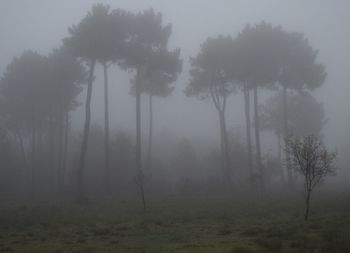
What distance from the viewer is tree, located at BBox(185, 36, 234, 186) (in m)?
40.1

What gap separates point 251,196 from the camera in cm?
3309

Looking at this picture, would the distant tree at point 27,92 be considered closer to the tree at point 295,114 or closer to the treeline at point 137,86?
the treeline at point 137,86

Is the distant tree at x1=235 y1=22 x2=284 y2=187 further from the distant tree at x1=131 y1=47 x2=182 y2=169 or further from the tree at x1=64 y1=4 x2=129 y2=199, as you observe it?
the tree at x1=64 y1=4 x2=129 y2=199

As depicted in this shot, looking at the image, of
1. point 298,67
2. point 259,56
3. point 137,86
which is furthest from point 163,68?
point 298,67

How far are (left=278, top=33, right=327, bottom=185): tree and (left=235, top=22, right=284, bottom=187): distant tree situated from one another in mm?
895

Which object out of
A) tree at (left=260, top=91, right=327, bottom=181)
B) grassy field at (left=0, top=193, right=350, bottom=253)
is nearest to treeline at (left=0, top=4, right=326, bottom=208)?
grassy field at (left=0, top=193, right=350, bottom=253)

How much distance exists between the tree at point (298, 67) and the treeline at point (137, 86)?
0.34 ft

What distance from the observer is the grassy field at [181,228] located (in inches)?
547

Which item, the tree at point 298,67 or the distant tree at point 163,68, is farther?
the tree at point 298,67

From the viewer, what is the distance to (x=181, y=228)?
18.7 metres

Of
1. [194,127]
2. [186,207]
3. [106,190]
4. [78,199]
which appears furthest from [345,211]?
[194,127]

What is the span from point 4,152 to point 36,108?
6.09m

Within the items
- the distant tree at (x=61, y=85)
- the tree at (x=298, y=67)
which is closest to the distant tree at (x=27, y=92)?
the distant tree at (x=61, y=85)

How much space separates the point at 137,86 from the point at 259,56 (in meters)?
12.1
